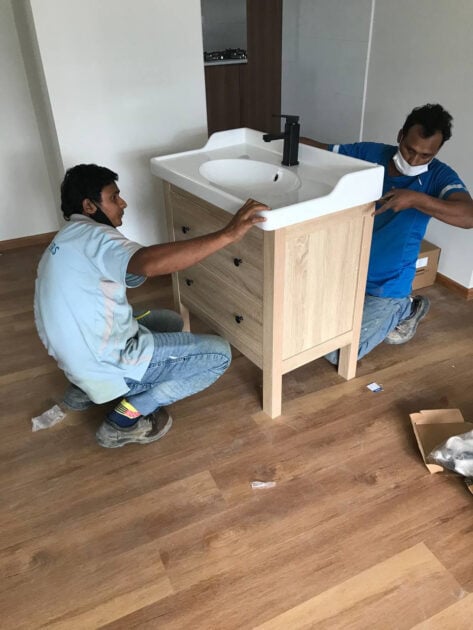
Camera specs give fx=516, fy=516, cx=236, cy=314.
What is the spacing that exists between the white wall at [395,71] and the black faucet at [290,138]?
3.16 feet

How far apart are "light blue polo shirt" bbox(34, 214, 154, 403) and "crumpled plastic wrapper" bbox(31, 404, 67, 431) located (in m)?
0.30

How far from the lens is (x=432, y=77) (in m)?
2.35

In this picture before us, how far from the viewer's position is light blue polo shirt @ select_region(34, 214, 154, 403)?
1374 millimetres

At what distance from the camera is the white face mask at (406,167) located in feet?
5.84

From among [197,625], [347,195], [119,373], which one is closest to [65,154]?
[119,373]

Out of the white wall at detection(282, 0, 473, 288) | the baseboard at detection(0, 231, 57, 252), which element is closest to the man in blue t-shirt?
the white wall at detection(282, 0, 473, 288)

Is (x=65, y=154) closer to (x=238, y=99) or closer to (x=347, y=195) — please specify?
(x=347, y=195)

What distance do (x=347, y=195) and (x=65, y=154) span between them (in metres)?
1.39

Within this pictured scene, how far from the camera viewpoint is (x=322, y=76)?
140 inches

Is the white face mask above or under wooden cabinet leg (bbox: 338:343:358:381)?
above

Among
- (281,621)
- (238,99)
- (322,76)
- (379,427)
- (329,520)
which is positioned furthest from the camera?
(238,99)

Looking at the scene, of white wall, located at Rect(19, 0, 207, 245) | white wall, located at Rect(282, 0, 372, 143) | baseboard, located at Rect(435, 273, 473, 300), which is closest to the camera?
white wall, located at Rect(19, 0, 207, 245)

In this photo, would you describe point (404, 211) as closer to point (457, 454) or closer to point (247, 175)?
point (247, 175)

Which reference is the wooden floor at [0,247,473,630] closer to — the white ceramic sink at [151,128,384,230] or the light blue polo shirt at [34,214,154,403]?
the light blue polo shirt at [34,214,154,403]
